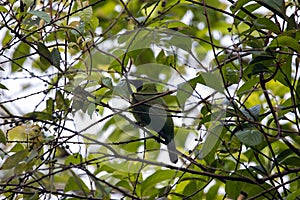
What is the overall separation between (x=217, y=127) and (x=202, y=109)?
0.20ft

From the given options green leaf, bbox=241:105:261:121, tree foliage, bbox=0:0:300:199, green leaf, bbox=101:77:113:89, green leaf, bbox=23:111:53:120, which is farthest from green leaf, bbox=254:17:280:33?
green leaf, bbox=23:111:53:120

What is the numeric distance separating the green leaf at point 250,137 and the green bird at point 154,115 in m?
0.11

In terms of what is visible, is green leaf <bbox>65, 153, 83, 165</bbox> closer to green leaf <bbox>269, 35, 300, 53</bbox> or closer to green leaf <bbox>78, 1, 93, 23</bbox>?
green leaf <bbox>78, 1, 93, 23</bbox>

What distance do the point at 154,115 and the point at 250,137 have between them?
0.50 feet

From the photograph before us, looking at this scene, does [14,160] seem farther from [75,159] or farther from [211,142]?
[211,142]

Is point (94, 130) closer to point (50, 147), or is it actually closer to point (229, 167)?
point (50, 147)

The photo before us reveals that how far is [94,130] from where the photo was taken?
3.02 feet

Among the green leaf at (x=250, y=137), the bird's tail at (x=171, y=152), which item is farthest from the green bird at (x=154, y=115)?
the green leaf at (x=250, y=137)

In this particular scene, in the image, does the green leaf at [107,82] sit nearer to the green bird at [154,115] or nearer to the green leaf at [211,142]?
the green bird at [154,115]

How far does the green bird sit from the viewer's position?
34.1 inches

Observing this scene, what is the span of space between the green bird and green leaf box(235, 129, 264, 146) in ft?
0.35

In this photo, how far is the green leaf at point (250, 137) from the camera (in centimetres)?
79

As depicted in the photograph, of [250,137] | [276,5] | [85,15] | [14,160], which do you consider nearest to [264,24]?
[276,5]

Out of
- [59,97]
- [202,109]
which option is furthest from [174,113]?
[59,97]
